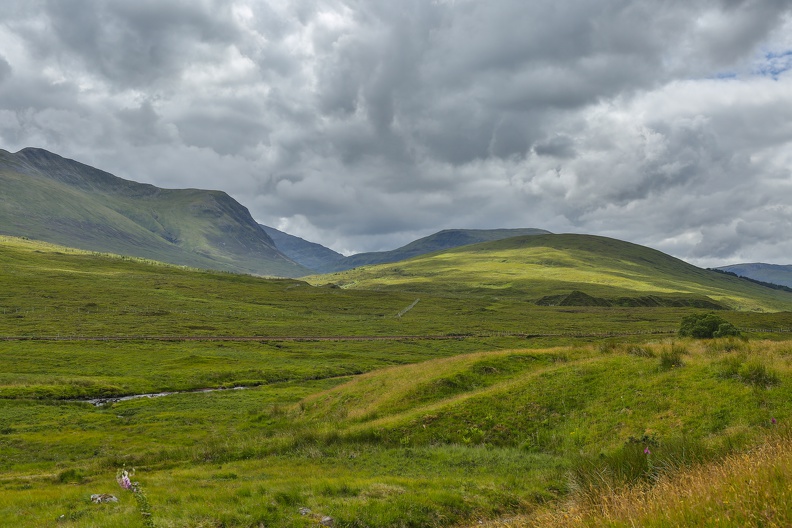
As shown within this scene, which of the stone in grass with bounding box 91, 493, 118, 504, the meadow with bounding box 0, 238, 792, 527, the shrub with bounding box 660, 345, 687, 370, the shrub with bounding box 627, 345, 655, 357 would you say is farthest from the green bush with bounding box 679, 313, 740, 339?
the stone in grass with bounding box 91, 493, 118, 504

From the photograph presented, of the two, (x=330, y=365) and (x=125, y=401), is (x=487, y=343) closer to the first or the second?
(x=330, y=365)

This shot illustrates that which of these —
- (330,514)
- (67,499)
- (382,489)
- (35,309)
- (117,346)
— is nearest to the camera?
(330,514)

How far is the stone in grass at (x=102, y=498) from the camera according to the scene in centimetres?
1695

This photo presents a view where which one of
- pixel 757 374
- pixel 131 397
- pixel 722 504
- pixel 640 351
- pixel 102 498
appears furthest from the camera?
pixel 131 397

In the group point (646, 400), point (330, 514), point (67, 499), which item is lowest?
point (67, 499)

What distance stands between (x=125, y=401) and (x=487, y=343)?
242ft

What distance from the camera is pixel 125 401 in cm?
5069

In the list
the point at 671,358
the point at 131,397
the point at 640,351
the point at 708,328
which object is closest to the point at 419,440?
the point at 671,358

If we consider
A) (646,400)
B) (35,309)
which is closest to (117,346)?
(35,309)

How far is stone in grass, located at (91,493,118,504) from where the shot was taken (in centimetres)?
1695

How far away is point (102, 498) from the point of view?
1728 cm

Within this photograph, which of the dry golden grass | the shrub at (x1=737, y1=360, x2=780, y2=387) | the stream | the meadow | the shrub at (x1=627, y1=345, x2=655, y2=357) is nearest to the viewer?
the dry golden grass

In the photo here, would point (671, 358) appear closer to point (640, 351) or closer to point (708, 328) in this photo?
point (640, 351)

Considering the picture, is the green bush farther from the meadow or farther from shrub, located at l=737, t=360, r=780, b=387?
shrub, located at l=737, t=360, r=780, b=387
